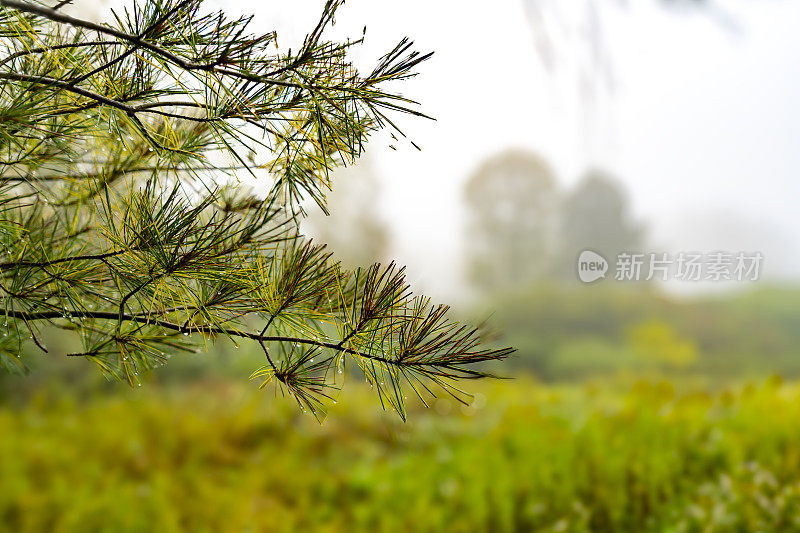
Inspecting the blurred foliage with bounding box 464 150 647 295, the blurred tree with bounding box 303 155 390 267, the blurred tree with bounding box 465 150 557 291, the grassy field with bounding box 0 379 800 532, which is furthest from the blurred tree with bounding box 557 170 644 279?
the grassy field with bounding box 0 379 800 532

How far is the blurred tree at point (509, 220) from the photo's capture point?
847cm

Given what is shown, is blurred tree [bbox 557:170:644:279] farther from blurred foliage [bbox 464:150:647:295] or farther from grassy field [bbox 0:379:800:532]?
grassy field [bbox 0:379:800:532]

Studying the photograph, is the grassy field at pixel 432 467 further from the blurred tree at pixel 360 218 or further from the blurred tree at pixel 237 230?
the blurred tree at pixel 360 218

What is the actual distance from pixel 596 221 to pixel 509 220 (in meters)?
1.21

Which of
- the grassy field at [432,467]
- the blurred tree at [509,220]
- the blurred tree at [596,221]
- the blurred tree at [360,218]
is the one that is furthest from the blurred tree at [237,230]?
the blurred tree at [596,221]

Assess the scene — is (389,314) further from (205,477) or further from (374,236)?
(374,236)

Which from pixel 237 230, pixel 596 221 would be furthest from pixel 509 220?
pixel 237 230

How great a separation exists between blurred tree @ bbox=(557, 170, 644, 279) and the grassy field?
5183mm

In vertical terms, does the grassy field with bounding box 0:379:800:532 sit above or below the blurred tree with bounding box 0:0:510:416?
below

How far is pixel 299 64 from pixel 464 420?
2827 mm

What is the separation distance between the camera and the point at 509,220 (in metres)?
8.62

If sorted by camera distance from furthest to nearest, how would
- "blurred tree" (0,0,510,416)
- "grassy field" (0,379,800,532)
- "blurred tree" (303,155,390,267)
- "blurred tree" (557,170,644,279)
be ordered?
"blurred tree" (557,170,644,279)
"blurred tree" (303,155,390,267)
"grassy field" (0,379,800,532)
"blurred tree" (0,0,510,416)

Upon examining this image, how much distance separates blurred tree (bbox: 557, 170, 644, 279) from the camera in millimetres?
8438

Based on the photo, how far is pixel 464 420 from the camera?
10.8 feet
